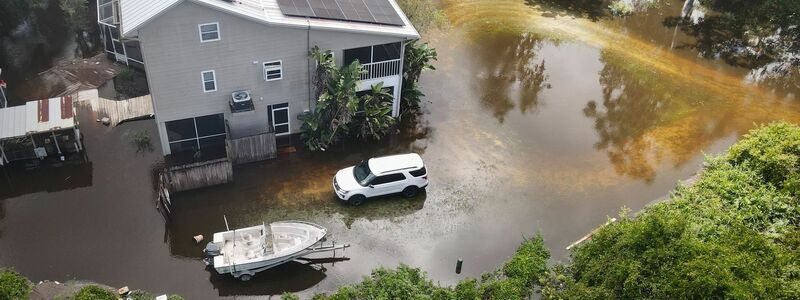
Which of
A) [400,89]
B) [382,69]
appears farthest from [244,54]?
[400,89]

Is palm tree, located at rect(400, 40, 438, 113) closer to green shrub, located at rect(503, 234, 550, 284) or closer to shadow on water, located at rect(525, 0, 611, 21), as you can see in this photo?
green shrub, located at rect(503, 234, 550, 284)

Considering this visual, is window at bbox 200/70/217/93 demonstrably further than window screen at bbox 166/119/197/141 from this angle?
No

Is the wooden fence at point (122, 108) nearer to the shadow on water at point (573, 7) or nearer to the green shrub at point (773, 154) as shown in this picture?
the shadow on water at point (573, 7)

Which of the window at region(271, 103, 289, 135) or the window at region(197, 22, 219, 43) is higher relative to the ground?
the window at region(197, 22, 219, 43)

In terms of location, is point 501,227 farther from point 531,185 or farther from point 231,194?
point 231,194

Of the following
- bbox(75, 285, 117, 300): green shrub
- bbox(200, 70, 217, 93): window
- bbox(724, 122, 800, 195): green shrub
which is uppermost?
bbox(200, 70, 217, 93): window

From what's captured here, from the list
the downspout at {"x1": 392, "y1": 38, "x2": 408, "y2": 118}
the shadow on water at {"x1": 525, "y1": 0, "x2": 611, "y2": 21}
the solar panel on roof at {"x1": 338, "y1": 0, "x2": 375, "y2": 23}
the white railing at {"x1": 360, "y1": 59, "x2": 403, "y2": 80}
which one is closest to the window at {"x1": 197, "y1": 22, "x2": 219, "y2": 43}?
the solar panel on roof at {"x1": 338, "y1": 0, "x2": 375, "y2": 23}

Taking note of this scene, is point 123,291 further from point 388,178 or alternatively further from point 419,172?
point 419,172

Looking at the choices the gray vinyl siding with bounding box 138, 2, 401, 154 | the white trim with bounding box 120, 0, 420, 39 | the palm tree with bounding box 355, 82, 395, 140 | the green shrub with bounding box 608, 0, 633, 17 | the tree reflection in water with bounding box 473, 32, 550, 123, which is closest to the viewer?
the white trim with bounding box 120, 0, 420, 39
